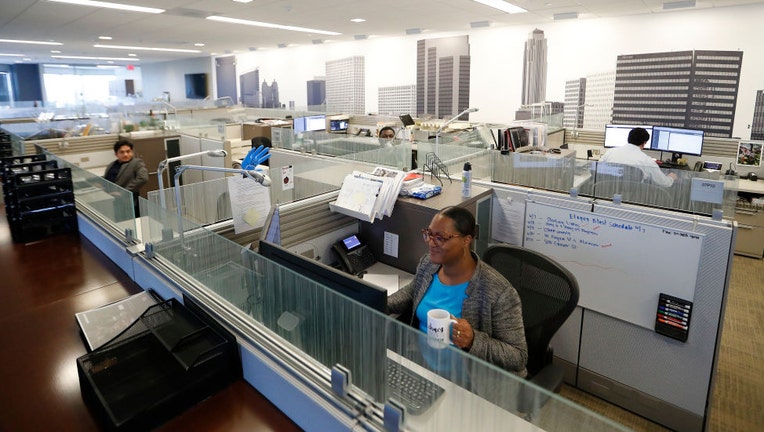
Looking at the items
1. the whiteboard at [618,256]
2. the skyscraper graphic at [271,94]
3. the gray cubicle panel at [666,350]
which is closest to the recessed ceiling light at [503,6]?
the whiteboard at [618,256]

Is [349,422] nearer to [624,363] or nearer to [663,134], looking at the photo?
[624,363]

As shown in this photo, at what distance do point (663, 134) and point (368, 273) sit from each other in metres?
4.49

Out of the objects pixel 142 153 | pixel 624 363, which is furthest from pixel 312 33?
pixel 624 363

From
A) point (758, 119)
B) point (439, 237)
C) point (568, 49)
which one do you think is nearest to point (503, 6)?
point (568, 49)

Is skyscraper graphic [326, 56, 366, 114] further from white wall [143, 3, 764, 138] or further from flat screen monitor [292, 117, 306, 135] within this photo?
flat screen monitor [292, 117, 306, 135]

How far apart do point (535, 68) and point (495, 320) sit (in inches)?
278

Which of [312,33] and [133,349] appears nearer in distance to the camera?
[133,349]

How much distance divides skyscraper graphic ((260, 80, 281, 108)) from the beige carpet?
456 inches

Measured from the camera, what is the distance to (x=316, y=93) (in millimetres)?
11820

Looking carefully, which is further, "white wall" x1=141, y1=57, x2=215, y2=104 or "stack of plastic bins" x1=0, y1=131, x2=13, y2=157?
"white wall" x1=141, y1=57, x2=215, y2=104

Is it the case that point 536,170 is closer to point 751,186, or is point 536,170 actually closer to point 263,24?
point 751,186

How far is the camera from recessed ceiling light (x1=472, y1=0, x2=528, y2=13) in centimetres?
565

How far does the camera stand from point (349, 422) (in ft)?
3.44

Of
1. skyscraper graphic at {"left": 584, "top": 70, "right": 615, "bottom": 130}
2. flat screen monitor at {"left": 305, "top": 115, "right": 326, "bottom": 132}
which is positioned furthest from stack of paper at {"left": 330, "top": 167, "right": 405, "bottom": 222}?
skyscraper graphic at {"left": 584, "top": 70, "right": 615, "bottom": 130}
